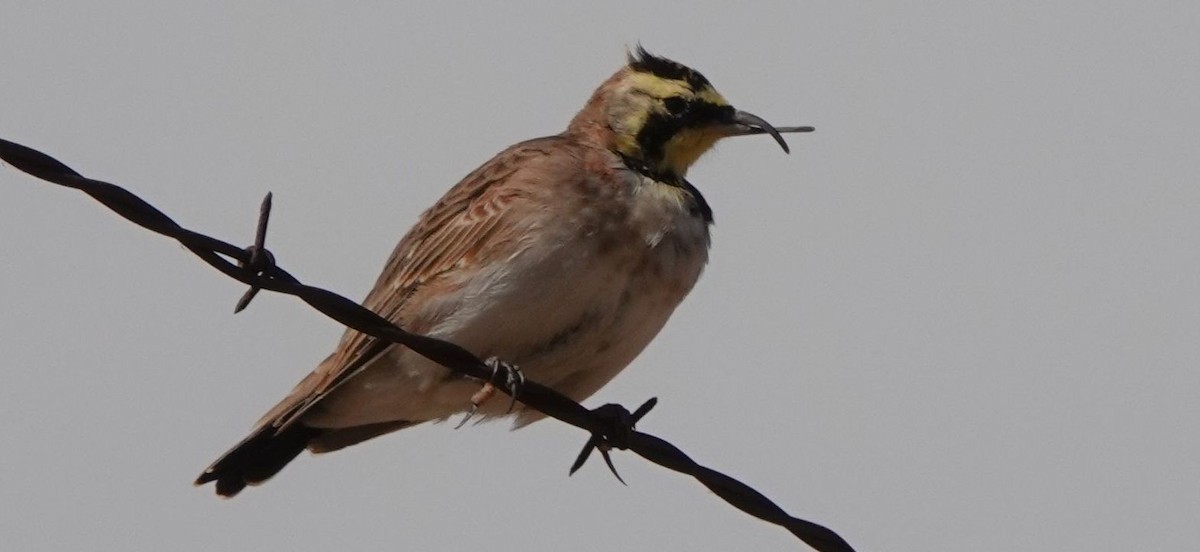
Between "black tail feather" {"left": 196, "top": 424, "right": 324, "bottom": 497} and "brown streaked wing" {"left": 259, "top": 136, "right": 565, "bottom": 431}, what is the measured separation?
0.19 m

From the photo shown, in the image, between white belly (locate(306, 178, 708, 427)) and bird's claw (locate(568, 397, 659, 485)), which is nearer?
bird's claw (locate(568, 397, 659, 485))

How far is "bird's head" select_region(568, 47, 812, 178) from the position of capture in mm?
10516

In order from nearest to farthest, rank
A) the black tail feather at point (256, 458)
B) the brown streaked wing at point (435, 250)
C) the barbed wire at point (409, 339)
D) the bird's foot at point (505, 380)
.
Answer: the barbed wire at point (409, 339) < the bird's foot at point (505, 380) < the brown streaked wing at point (435, 250) < the black tail feather at point (256, 458)

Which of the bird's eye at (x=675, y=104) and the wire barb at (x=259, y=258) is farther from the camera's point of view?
the bird's eye at (x=675, y=104)

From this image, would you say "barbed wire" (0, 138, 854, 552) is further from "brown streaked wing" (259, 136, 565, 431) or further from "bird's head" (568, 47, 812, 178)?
"bird's head" (568, 47, 812, 178)

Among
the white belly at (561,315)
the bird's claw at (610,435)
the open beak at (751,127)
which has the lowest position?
the bird's claw at (610,435)

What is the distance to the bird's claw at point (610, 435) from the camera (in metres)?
8.11

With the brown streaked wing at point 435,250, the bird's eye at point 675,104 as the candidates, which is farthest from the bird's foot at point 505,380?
the bird's eye at point 675,104

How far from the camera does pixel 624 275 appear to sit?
30.4 feet

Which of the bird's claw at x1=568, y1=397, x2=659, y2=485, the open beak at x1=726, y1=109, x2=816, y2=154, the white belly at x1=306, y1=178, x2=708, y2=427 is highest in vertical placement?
the open beak at x1=726, y1=109, x2=816, y2=154

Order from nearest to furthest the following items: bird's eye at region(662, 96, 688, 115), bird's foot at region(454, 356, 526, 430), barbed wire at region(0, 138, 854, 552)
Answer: barbed wire at region(0, 138, 854, 552) < bird's foot at region(454, 356, 526, 430) < bird's eye at region(662, 96, 688, 115)

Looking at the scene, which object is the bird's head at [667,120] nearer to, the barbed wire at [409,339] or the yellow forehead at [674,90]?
the yellow forehead at [674,90]

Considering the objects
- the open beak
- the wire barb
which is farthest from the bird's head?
the wire barb

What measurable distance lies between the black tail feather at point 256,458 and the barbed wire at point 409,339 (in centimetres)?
267
